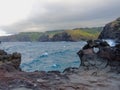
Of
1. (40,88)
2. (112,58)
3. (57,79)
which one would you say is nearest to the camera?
(40,88)

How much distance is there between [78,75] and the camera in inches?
891

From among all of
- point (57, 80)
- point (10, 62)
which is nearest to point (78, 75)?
point (57, 80)

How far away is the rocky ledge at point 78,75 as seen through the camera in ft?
59.1

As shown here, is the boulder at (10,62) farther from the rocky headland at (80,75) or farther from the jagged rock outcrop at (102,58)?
the jagged rock outcrop at (102,58)

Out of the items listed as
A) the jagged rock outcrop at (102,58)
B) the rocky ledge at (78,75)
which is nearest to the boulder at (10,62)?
the rocky ledge at (78,75)

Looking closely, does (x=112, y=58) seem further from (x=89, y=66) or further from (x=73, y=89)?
(x=73, y=89)

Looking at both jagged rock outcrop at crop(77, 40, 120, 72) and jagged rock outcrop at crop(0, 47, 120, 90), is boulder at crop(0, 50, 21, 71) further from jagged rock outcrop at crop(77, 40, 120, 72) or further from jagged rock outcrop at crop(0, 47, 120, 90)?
jagged rock outcrop at crop(77, 40, 120, 72)

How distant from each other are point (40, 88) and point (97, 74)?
275 inches

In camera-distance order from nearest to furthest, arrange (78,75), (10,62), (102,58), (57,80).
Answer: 1. (57,80)
2. (78,75)
3. (10,62)
4. (102,58)

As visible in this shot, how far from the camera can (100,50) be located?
26531 mm

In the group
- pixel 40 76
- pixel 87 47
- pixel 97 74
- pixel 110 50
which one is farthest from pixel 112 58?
pixel 40 76

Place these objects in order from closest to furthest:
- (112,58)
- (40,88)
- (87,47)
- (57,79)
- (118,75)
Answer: (40,88), (57,79), (118,75), (112,58), (87,47)

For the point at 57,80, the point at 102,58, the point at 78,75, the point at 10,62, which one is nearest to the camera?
the point at 57,80

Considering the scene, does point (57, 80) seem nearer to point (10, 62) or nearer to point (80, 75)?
point (80, 75)
